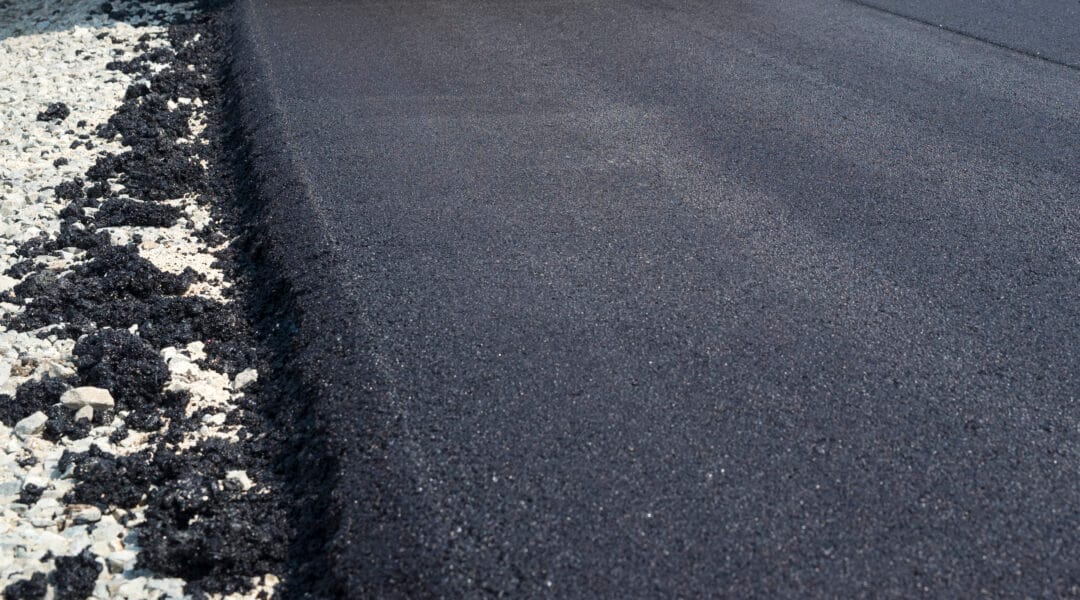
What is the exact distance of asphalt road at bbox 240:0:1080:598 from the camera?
3090 millimetres

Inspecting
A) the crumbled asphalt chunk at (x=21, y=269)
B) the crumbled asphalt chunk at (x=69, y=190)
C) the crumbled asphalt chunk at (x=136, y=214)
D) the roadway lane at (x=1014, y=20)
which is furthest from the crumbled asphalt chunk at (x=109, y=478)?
the roadway lane at (x=1014, y=20)

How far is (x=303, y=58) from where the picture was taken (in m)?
8.04

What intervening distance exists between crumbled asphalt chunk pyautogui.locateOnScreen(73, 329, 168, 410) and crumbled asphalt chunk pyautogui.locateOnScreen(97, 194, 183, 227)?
129 centimetres

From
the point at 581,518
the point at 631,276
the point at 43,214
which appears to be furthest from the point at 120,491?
the point at 43,214

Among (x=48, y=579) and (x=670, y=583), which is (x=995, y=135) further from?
(x=48, y=579)

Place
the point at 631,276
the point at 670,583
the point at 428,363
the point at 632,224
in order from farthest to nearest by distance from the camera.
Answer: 1. the point at 632,224
2. the point at 631,276
3. the point at 428,363
4. the point at 670,583

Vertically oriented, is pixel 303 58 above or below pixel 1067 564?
above

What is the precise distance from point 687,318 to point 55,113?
18.1 ft

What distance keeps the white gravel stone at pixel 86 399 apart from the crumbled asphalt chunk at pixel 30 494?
0.51 metres

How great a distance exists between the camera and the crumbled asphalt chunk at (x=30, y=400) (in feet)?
13.2

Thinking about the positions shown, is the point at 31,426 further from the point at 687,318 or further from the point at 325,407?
the point at 687,318

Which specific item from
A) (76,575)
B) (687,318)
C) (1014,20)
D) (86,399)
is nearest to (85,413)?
(86,399)

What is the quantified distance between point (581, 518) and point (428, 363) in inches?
44.3

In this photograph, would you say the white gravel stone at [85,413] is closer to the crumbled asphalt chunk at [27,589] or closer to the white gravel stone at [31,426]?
the white gravel stone at [31,426]
